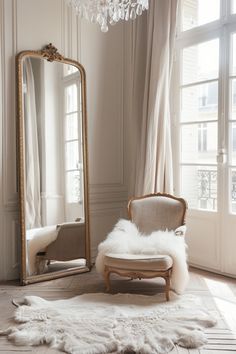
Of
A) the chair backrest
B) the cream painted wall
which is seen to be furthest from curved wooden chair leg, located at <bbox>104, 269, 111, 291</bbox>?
the cream painted wall

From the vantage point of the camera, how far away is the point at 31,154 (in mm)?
3650

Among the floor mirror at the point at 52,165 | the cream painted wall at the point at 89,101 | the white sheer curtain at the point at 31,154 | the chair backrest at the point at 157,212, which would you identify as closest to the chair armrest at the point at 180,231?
the chair backrest at the point at 157,212

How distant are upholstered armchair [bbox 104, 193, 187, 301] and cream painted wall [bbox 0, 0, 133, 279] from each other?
696mm

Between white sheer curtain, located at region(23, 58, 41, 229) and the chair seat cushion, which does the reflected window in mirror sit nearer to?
white sheer curtain, located at region(23, 58, 41, 229)

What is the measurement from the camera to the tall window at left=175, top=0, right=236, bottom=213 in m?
3.71

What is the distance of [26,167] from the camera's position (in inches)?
143

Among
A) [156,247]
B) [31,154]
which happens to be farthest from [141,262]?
[31,154]

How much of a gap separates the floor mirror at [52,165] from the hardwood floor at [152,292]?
0.69 feet

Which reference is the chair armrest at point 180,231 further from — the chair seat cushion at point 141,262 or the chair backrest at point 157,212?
the chair seat cushion at point 141,262

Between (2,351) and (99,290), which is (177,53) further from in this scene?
(2,351)

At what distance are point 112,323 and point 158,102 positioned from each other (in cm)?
222

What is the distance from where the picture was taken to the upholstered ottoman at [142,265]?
3.00 metres

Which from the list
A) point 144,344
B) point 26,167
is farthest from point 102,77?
point 144,344

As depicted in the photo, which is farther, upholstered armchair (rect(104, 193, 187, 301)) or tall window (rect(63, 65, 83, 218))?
tall window (rect(63, 65, 83, 218))
